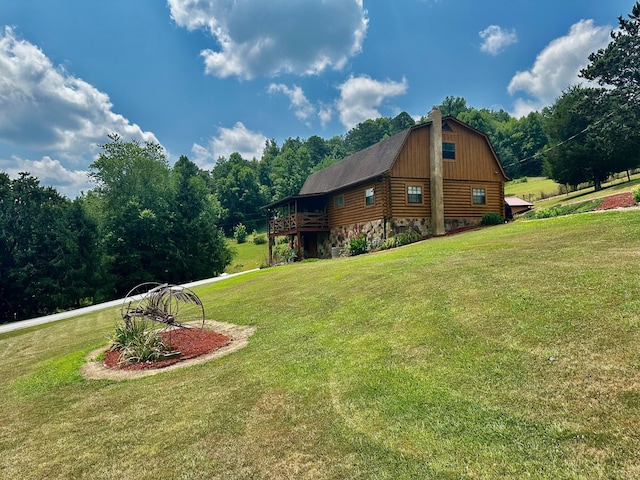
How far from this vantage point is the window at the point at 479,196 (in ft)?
80.3

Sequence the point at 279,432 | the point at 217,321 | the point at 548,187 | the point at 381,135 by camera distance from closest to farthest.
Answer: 1. the point at 279,432
2. the point at 217,321
3. the point at 548,187
4. the point at 381,135

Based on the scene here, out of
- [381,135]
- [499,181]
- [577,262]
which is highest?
[381,135]

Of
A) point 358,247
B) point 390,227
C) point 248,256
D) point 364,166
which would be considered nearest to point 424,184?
point 390,227

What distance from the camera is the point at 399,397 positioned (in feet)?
14.2

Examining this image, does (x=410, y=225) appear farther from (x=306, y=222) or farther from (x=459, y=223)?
(x=306, y=222)

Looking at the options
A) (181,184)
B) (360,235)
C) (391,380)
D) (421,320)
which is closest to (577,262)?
(421,320)

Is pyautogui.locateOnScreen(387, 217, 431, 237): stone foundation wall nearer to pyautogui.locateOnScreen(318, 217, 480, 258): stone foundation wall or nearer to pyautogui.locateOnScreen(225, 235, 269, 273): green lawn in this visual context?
pyautogui.locateOnScreen(318, 217, 480, 258): stone foundation wall

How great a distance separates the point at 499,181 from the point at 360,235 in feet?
33.7

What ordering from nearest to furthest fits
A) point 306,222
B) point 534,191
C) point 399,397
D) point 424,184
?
point 399,397 < point 424,184 < point 306,222 < point 534,191

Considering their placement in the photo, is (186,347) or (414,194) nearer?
(186,347)

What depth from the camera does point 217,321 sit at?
10.5 metres

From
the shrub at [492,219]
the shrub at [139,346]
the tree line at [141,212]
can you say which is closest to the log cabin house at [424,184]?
the shrub at [492,219]

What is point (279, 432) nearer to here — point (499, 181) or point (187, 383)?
point (187, 383)

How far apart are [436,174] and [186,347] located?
62.8ft
